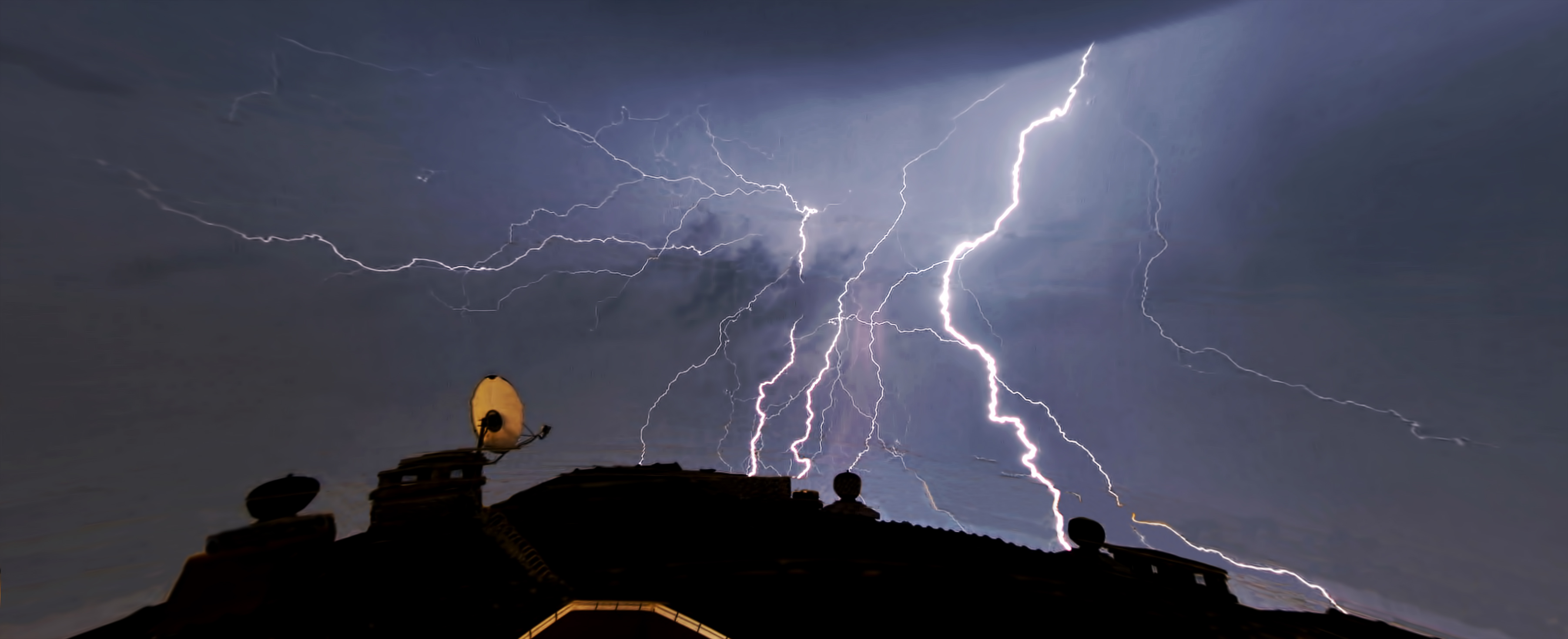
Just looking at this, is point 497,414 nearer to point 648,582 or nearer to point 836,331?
point 648,582

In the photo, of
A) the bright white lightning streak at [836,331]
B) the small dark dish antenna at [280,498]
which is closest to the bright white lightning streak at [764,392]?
the bright white lightning streak at [836,331]

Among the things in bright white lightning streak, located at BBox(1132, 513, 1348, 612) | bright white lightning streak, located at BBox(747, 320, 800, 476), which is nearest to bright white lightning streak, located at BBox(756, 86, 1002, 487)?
bright white lightning streak, located at BBox(747, 320, 800, 476)

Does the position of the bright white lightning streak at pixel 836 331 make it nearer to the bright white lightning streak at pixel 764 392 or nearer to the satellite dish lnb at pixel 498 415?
the bright white lightning streak at pixel 764 392

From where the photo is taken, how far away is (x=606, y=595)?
7.53 feet

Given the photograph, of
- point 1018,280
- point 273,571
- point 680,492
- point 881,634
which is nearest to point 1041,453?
point 1018,280

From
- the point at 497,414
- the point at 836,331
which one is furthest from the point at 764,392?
the point at 497,414

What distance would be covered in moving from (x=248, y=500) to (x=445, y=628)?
1.16m

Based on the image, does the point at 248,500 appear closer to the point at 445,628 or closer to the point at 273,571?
the point at 273,571

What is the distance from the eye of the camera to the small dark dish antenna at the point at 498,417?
3.44m

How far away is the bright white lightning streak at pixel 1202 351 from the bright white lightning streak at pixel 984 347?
141 centimetres

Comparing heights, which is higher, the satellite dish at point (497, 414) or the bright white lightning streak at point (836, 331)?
the bright white lightning streak at point (836, 331)

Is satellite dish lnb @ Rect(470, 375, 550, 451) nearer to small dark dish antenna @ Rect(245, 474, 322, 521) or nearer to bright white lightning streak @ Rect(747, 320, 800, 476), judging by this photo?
small dark dish antenna @ Rect(245, 474, 322, 521)

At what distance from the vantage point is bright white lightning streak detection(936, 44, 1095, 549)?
26.5ft

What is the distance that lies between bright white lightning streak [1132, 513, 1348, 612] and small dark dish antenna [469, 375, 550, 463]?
Result: 8.28 metres
